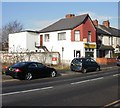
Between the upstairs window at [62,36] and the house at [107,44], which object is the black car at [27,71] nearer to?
the upstairs window at [62,36]

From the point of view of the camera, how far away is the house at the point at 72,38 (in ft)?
145

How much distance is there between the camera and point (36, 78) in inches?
832

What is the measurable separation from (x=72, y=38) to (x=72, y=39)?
0.57ft

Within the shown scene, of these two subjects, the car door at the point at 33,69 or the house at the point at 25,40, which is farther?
the house at the point at 25,40

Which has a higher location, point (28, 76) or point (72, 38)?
point (72, 38)

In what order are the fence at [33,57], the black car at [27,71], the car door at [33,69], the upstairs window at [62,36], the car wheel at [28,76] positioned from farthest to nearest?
the upstairs window at [62,36]
the fence at [33,57]
the car door at [33,69]
the car wheel at [28,76]
the black car at [27,71]

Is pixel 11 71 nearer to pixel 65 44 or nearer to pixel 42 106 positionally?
pixel 42 106

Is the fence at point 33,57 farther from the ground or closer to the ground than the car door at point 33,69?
farther from the ground

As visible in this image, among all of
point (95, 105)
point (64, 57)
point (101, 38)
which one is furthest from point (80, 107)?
point (101, 38)

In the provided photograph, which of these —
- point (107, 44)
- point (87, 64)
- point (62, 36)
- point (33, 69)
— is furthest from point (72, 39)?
point (33, 69)

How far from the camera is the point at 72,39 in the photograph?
44.3 m

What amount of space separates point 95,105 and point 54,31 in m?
37.8

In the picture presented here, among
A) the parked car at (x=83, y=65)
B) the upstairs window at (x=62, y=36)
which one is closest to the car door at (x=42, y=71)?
the parked car at (x=83, y=65)

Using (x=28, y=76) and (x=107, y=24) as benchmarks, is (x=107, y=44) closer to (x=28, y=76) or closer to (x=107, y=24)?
(x=107, y=24)
